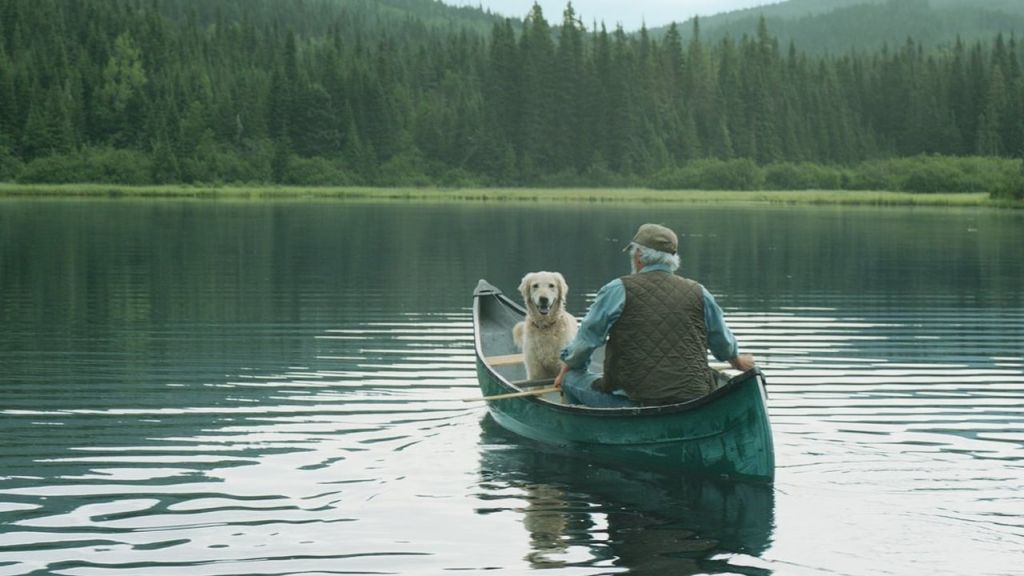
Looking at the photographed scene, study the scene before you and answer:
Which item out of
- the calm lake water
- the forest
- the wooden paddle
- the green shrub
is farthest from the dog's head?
the forest

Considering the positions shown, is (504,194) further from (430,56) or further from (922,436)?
A: (922,436)

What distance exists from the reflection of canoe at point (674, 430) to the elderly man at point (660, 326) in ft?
1.12

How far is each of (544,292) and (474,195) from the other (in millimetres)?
122973

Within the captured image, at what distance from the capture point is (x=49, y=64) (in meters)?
162

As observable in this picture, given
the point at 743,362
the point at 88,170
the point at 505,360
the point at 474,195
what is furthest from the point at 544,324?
the point at 88,170

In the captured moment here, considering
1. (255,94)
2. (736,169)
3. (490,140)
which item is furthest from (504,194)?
(255,94)

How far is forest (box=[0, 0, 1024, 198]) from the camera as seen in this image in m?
147

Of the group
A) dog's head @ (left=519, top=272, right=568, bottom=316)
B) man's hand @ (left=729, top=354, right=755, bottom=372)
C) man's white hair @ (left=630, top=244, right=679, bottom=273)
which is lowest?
man's hand @ (left=729, top=354, right=755, bottom=372)

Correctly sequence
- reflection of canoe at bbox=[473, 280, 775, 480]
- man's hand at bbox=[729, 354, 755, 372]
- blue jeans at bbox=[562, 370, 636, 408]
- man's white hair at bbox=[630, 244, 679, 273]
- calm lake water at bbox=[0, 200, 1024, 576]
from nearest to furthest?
calm lake water at bbox=[0, 200, 1024, 576] < reflection of canoe at bbox=[473, 280, 775, 480] < man's hand at bbox=[729, 354, 755, 372] < man's white hair at bbox=[630, 244, 679, 273] < blue jeans at bbox=[562, 370, 636, 408]

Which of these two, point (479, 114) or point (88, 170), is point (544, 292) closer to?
point (88, 170)

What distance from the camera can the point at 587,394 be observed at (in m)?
14.4

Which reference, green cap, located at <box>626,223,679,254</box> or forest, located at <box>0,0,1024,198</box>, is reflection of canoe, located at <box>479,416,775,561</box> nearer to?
green cap, located at <box>626,223,679,254</box>

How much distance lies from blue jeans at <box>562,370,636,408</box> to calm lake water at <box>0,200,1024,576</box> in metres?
0.70

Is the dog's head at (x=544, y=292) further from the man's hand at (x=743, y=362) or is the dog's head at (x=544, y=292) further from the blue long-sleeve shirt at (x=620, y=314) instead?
the man's hand at (x=743, y=362)
